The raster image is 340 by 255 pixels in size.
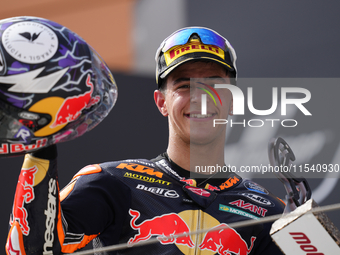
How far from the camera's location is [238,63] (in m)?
2.36

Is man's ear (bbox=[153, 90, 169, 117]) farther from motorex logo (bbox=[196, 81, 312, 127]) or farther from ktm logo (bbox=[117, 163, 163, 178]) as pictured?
motorex logo (bbox=[196, 81, 312, 127])

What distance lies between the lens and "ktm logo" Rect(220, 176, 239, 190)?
144cm

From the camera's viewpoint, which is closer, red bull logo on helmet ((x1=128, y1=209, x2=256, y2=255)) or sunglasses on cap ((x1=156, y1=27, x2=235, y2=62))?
red bull logo on helmet ((x1=128, y1=209, x2=256, y2=255))

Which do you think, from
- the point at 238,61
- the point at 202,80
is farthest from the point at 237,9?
the point at 202,80

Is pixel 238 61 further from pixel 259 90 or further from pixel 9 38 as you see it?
pixel 9 38

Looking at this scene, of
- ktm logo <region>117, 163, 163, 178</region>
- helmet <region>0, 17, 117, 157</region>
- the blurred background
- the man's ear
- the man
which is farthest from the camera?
the blurred background

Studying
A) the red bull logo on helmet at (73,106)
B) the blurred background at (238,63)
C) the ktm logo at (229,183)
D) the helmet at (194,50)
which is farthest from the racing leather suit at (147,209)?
the blurred background at (238,63)

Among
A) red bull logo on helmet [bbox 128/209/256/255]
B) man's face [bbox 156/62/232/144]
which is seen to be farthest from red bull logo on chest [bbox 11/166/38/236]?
man's face [bbox 156/62/232/144]

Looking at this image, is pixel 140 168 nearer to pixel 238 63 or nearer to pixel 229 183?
pixel 229 183

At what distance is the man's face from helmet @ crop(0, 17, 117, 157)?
506mm

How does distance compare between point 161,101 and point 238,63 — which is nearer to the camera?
point 161,101

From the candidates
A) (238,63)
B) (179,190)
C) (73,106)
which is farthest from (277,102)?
(73,106)

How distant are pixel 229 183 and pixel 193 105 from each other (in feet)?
1.00

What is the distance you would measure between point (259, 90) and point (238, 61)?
0.71 ft
